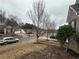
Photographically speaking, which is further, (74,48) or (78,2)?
(78,2)

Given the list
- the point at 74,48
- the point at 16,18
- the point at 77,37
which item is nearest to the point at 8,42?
the point at 74,48

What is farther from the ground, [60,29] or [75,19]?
[75,19]

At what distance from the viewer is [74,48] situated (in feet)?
90.3

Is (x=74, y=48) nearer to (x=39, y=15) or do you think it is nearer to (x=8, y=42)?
(x=39, y=15)

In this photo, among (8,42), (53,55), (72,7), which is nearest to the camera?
(53,55)

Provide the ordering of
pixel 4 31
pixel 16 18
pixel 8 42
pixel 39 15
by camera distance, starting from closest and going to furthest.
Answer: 1. pixel 39 15
2. pixel 8 42
3. pixel 4 31
4. pixel 16 18

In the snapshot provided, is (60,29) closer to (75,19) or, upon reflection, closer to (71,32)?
(71,32)

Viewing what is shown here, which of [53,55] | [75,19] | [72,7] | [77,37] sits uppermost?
[72,7]

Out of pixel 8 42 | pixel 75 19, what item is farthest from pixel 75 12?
pixel 8 42

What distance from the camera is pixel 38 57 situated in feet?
61.9

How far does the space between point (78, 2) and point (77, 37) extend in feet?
31.7

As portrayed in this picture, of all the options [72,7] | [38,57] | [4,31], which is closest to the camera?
[38,57]

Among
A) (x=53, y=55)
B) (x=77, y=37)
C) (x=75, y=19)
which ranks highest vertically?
(x=75, y=19)

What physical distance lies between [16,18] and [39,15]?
48445mm
